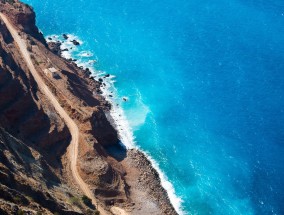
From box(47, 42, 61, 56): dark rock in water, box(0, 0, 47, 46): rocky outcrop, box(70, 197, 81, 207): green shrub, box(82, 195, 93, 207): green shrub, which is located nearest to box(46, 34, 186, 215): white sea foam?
box(47, 42, 61, 56): dark rock in water

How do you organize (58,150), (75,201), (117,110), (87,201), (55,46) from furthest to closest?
(55,46)
(117,110)
(58,150)
(87,201)
(75,201)

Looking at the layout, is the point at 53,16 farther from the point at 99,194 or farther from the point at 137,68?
the point at 99,194

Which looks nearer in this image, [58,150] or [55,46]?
[58,150]

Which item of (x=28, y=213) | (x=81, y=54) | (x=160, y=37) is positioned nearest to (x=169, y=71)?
(x=160, y=37)

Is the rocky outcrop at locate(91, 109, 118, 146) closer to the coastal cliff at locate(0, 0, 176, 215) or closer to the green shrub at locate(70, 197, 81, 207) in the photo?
the coastal cliff at locate(0, 0, 176, 215)

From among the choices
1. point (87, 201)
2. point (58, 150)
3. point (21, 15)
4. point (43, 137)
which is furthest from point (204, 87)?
point (87, 201)

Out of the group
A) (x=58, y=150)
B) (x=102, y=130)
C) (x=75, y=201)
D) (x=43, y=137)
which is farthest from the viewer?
(x=102, y=130)

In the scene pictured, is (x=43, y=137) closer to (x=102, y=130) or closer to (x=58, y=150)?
(x=58, y=150)
